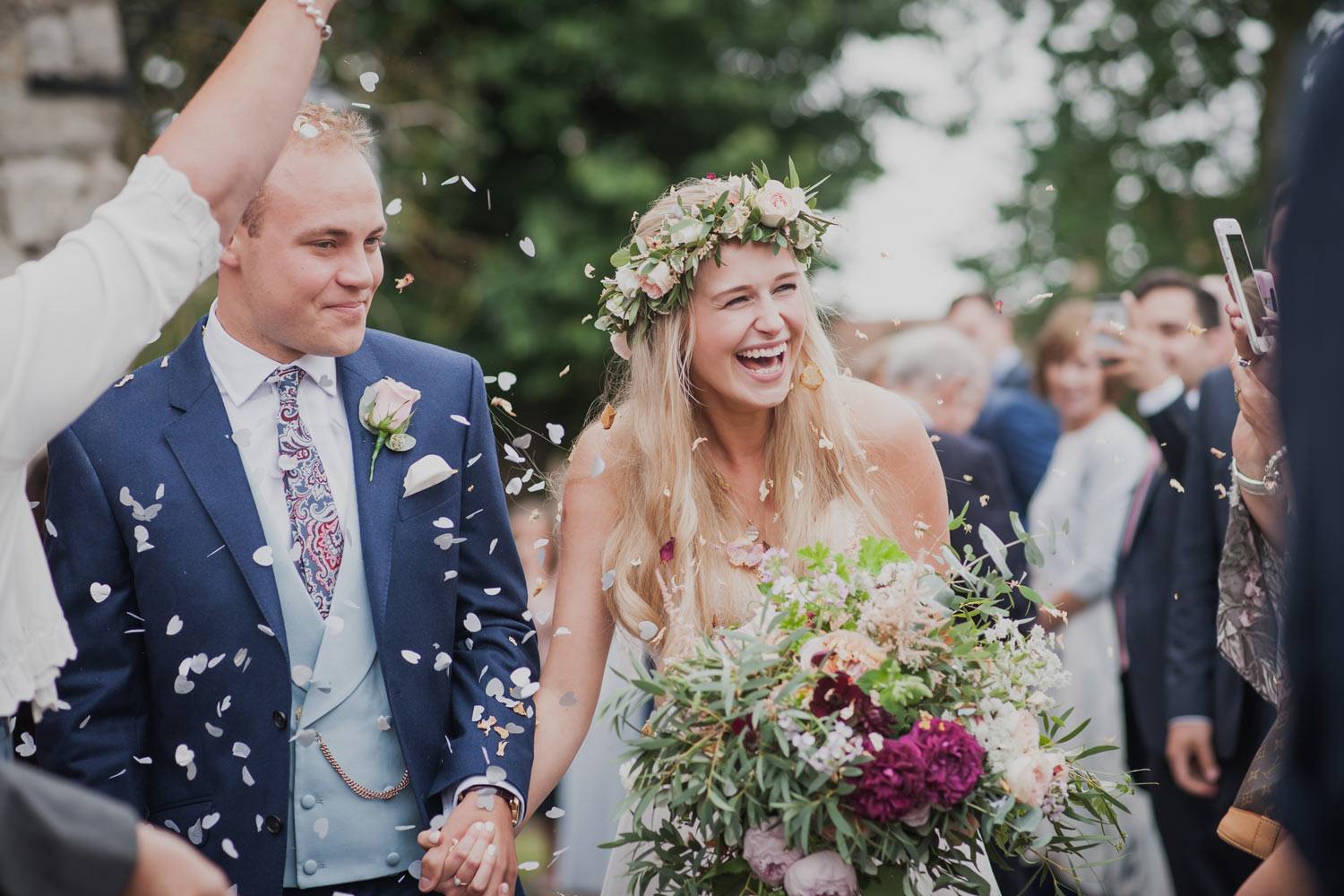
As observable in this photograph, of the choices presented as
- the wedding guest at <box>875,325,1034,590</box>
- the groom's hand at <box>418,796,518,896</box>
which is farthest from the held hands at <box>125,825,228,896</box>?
the wedding guest at <box>875,325,1034,590</box>

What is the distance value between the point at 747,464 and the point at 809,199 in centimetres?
76

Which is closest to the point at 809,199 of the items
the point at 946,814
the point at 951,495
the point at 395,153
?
the point at 946,814

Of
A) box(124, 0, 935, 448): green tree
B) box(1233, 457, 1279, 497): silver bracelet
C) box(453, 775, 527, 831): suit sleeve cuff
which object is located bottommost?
box(453, 775, 527, 831): suit sleeve cuff

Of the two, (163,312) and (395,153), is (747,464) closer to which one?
(163,312)

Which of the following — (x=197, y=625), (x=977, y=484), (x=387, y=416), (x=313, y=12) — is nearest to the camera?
(x=313, y=12)

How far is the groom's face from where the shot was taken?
3.20 metres

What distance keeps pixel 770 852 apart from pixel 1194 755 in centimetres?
314

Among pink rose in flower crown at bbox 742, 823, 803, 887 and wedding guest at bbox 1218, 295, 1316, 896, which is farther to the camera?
wedding guest at bbox 1218, 295, 1316, 896

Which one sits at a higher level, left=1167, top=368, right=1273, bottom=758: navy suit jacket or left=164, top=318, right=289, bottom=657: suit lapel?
left=164, top=318, right=289, bottom=657: suit lapel

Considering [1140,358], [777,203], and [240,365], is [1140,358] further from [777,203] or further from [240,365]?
[240,365]

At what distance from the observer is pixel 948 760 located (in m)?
2.79

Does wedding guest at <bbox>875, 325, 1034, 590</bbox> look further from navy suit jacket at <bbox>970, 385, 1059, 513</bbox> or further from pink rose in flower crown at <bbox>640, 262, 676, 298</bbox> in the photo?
pink rose in flower crown at <bbox>640, 262, 676, 298</bbox>

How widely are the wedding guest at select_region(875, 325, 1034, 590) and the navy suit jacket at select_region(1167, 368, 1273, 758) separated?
85cm

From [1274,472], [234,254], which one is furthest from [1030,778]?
[234,254]
